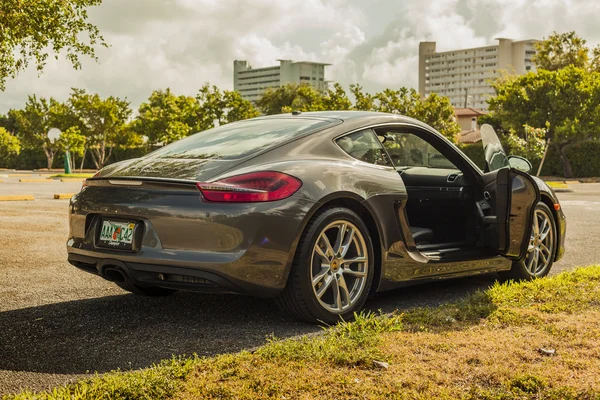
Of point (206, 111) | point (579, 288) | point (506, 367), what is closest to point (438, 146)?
point (579, 288)

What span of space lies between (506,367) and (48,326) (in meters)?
2.83

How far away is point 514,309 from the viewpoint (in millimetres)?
5000

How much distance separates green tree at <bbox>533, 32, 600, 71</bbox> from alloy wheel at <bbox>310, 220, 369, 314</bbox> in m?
66.7

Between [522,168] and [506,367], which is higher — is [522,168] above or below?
above

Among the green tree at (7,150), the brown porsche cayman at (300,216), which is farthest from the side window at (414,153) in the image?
the green tree at (7,150)

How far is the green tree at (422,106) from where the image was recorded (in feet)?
169

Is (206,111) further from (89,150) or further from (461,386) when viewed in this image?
(461,386)

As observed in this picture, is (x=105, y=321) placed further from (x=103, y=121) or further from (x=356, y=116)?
(x=103, y=121)

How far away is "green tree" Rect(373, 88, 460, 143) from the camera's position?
169 feet

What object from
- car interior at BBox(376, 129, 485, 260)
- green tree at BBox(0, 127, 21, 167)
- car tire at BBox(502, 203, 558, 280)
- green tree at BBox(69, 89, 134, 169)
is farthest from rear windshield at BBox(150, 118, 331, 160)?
green tree at BBox(0, 127, 21, 167)

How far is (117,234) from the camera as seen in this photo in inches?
186

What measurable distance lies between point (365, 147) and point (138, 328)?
203cm

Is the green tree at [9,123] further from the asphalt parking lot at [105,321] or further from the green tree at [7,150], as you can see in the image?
the asphalt parking lot at [105,321]

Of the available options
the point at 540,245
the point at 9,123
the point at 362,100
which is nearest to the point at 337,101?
the point at 362,100
